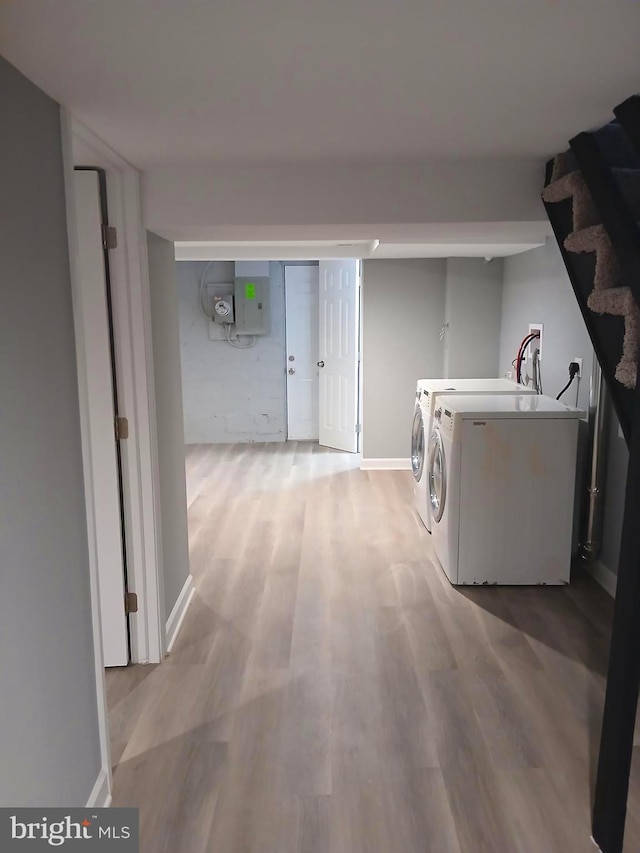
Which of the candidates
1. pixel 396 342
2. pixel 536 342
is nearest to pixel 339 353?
pixel 396 342

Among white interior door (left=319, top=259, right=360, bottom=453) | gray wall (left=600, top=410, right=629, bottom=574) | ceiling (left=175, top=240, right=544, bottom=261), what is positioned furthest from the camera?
white interior door (left=319, top=259, right=360, bottom=453)

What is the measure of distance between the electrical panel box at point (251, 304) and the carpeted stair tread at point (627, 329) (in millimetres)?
5270

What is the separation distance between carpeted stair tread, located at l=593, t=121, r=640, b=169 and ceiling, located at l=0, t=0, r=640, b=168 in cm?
11

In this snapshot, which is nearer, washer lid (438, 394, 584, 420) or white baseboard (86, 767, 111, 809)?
white baseboard (86, 767, 111, 809)

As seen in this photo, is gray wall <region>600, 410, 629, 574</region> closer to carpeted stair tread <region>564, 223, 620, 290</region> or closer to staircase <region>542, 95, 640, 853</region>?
staircase <region>542, 95, 640, 853</region>

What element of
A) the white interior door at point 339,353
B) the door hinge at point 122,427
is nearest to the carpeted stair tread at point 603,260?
the door hinge at point 122,427

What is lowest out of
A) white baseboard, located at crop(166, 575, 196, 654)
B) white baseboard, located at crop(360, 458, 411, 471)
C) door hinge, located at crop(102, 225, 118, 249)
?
white baseboard, located at crop(166, 575, 196, 654)

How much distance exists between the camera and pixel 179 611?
3.15 meters

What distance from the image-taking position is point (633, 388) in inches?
70.9

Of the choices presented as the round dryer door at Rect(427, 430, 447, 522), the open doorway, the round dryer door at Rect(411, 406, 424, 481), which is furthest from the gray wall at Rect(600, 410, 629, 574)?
the open doorway

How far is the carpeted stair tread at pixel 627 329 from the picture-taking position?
1.74 m

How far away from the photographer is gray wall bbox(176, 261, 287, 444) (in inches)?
275

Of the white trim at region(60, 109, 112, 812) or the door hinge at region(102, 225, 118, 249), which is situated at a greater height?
the door hinge at region(102, 225, 118, 249)

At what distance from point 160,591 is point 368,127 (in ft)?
6.55
